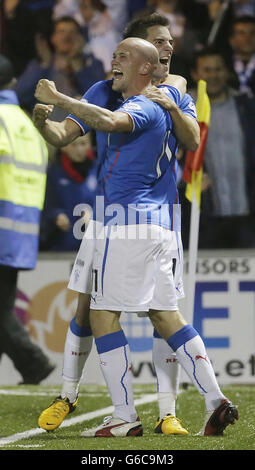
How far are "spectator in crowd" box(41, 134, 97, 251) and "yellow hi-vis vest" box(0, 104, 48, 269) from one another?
2.04m

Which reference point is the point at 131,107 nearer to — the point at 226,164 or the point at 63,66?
the point at 226,164

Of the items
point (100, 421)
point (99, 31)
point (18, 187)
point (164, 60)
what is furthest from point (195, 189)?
point (99, 31)

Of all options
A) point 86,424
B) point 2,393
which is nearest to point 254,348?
point 2,393

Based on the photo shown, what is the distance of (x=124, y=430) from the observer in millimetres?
4918

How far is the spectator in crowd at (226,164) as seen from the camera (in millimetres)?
9805

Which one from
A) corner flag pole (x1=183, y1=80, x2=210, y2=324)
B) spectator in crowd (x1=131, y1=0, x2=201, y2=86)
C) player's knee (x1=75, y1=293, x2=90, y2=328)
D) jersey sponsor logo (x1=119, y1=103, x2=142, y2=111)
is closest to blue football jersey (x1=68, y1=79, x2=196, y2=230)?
jersey sponsor logo (x1=119, y1=103, x2=142, y2=111)

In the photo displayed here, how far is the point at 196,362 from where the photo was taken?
4.91m

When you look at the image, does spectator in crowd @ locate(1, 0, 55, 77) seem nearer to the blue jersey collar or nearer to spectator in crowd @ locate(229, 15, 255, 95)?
spectator in crowd @ locate(229, 15, 255, 95)

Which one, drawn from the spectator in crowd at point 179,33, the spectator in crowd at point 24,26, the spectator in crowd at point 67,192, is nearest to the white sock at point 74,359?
the spectator in crowd at point 67,192

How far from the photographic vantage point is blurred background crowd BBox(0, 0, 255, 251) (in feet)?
32.3

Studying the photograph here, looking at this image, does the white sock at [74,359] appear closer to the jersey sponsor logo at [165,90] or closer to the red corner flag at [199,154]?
the jersey sponsor logo at [165,90]

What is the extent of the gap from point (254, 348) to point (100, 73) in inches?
144

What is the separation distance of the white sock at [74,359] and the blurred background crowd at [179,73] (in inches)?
159
